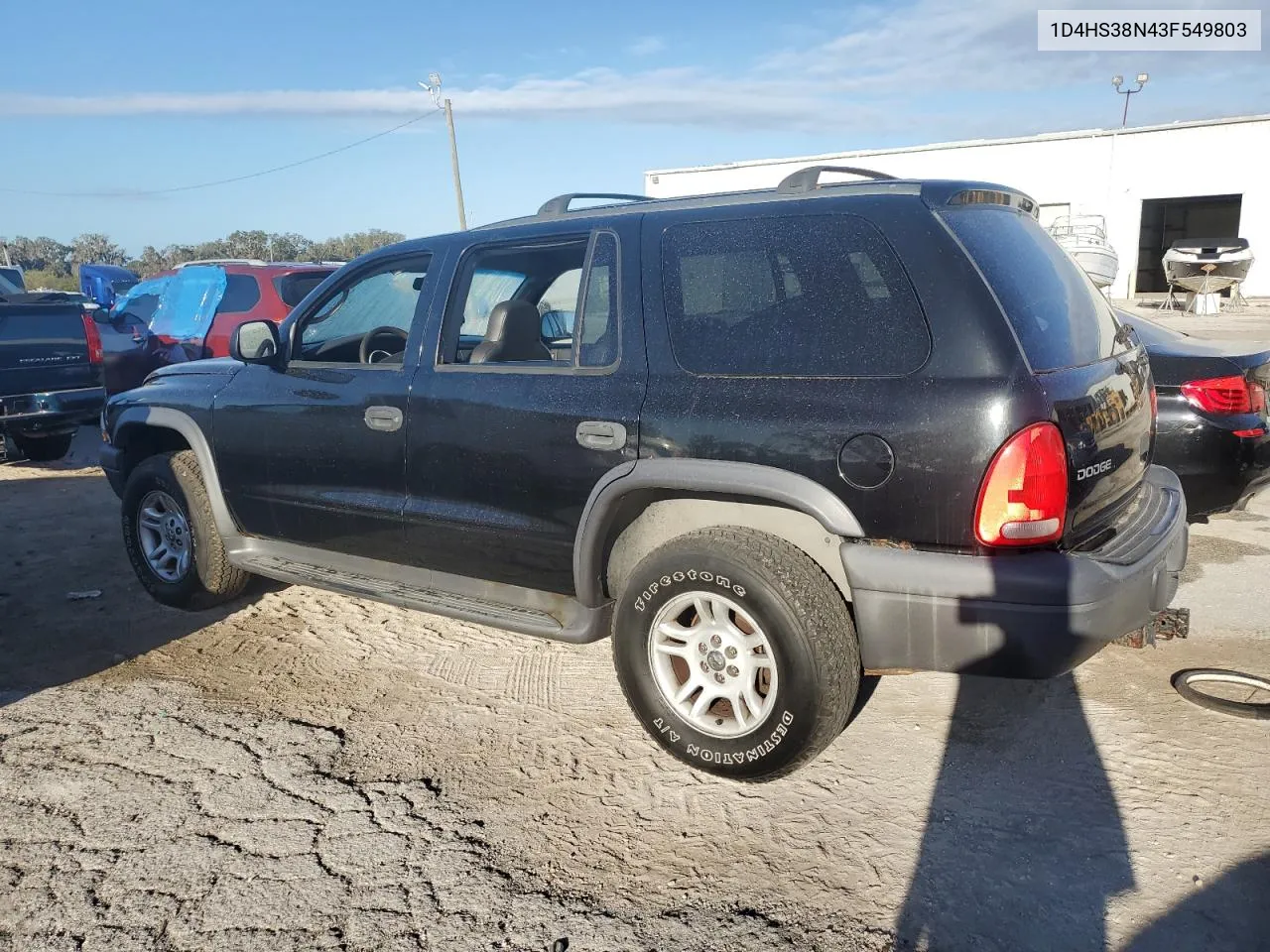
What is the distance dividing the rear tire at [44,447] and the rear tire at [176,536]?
195 inches

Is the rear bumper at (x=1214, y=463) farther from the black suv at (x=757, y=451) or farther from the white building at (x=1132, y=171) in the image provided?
the white building at (x=1132, y=171)

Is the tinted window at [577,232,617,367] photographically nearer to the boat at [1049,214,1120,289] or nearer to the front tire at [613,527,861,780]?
the front tire at [613,527,861,780]

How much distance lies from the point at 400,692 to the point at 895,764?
6.40ft

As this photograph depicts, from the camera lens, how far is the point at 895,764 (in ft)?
10.6

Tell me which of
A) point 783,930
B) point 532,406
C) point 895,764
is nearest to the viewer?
point 783,930

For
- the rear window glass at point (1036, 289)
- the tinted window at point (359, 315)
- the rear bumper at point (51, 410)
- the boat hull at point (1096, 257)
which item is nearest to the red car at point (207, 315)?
the rear bumper at point (51, 410)

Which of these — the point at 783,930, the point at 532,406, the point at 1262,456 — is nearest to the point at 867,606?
the point at 783,930

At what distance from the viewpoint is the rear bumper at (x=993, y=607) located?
2686mm

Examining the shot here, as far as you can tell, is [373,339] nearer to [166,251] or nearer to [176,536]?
[176,536]

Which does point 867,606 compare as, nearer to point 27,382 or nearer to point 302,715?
point 302,715

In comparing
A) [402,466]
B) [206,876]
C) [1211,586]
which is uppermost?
[402,466]

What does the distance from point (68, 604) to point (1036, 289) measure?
4.79 meters

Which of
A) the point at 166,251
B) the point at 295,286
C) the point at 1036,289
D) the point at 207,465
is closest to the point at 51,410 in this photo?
the point at 295,286

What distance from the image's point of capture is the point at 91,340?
27.8 feet
